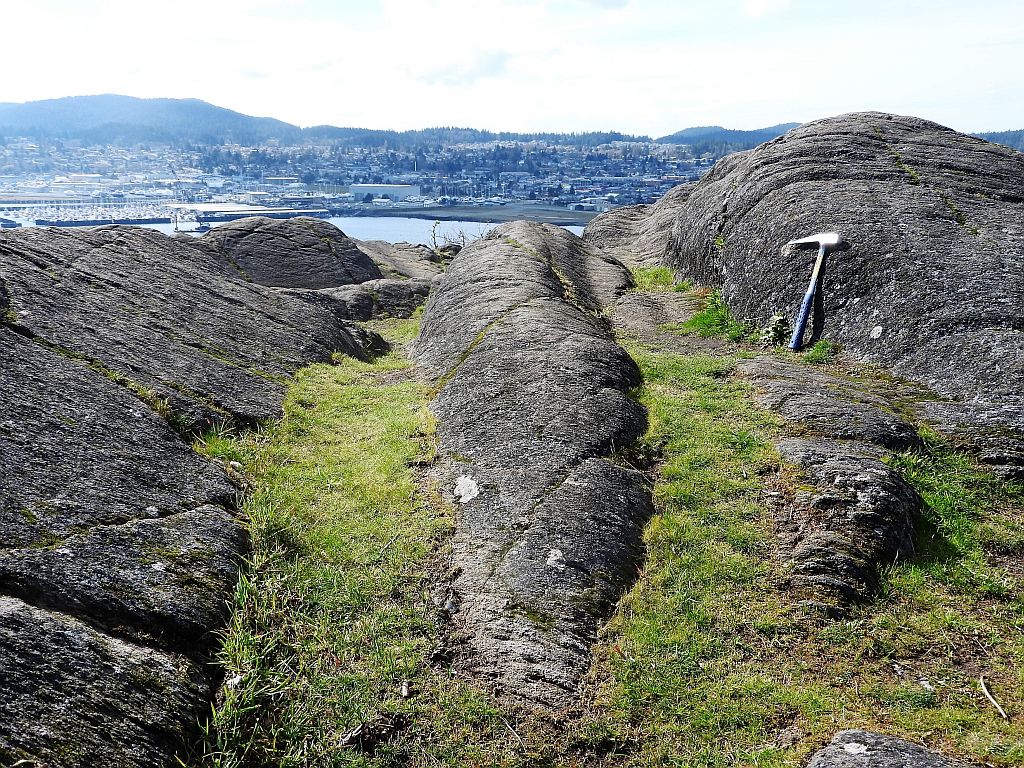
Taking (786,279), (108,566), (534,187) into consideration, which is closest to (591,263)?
(786,279)

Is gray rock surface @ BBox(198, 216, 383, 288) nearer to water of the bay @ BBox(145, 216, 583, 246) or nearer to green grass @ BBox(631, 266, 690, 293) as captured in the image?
green grass @ BBox(631, 266, 690, 293)

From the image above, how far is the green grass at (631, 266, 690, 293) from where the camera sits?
1902 centimetres

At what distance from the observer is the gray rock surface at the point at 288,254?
78.8ft

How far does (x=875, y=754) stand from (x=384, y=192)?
467 feet

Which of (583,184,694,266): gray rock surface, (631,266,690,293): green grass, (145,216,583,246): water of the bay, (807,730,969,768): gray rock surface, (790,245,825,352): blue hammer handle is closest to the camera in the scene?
(807,730,969,768): gray rock surface

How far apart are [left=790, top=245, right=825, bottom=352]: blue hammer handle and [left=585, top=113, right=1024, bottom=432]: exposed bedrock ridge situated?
27 centimetres

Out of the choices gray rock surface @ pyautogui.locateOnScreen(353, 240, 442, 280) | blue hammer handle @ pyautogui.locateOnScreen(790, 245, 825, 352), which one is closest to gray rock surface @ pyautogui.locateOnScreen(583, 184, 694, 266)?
gray rock surface @ pyautogui.locateOnScreen(353, 240, 442, 280)

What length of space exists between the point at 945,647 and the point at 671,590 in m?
2.35

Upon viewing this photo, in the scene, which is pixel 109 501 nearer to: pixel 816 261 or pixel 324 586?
pixel 324 586

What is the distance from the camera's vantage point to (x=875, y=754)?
4738mm

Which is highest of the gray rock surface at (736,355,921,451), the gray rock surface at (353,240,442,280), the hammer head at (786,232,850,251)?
the hammer head at (786,232,850,251)

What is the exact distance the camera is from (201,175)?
16725 cm

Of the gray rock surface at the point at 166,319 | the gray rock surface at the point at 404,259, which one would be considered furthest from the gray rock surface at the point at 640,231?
the gray rock surface at the point at 166,319

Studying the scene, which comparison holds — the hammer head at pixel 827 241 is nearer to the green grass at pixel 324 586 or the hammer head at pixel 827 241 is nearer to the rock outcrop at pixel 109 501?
the green grass at pixel 324 586
